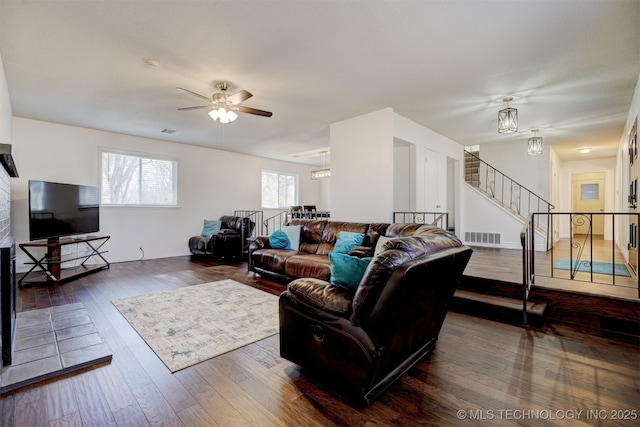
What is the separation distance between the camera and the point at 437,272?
185 cm

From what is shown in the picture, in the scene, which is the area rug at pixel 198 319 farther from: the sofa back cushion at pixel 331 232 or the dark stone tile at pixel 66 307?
the sofa back cushion at pixel 331 232

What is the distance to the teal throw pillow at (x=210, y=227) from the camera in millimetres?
6930

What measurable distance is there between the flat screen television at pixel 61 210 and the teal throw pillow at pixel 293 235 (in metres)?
3.56

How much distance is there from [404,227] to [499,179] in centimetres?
538

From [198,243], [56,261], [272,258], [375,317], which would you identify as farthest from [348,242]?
[56,261]

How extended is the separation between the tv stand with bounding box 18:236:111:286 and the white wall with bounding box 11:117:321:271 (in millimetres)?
279

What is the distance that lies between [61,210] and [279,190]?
18.0 ft

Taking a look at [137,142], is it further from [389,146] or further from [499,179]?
[499,179]

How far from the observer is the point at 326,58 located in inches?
120

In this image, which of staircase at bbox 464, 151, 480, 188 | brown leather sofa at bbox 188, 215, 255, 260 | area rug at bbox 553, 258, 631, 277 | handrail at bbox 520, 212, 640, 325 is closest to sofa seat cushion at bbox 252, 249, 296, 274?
brown leather sofa at bbox 188, 215, 255, 260

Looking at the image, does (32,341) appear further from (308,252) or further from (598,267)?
(598,267)

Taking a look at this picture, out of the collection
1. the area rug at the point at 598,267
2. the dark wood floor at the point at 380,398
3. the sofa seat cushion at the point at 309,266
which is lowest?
the dark wood floor at the point at 380,398

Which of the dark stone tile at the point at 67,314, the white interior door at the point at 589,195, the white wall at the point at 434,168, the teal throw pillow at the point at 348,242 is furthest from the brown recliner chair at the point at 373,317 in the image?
the white interior door at the point at 589,195

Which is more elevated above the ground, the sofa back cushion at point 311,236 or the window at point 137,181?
the window at point 137,181
